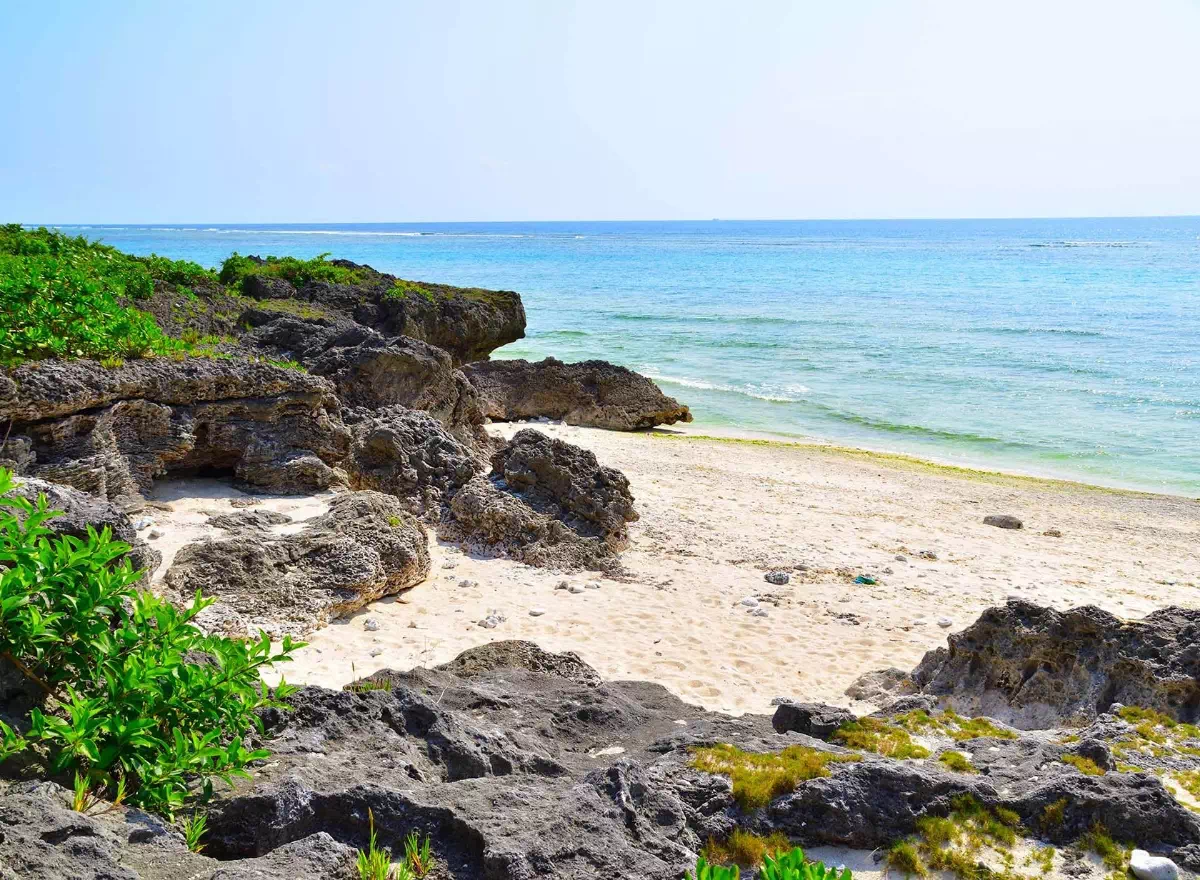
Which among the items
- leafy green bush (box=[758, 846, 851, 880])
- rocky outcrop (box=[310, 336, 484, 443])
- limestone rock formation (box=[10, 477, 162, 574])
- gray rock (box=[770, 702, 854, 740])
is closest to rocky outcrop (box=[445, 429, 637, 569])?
rocky outcrop (box=[310, 336, 484, 443])

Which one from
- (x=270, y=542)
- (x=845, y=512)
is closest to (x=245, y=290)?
(x=270, y=542)

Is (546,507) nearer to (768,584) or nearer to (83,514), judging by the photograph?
→ (768,584)

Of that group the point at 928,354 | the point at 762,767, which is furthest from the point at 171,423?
the point at 928,354

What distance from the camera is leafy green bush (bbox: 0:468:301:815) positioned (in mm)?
3342

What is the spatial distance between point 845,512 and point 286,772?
1249 cm

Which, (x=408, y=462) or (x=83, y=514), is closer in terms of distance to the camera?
(x=83, y=514)

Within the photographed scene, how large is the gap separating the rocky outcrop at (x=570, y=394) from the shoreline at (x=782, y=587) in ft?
16.3

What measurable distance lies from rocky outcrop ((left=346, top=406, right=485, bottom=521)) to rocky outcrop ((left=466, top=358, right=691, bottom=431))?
35.8ft

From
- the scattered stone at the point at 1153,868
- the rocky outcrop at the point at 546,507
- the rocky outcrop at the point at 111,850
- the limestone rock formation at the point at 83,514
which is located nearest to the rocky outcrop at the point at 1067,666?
the scattered stone at the point at 1153,868

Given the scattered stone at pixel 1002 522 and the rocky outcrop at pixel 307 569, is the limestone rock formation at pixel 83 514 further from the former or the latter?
the scattered stone at pixel 1002 522

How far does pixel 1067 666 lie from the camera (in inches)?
274

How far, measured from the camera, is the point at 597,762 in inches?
190

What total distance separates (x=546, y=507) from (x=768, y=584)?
2.86 meters

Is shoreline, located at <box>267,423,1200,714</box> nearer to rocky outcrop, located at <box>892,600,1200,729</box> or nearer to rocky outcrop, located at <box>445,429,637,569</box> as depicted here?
rocky outcrop, located at <box>445,429,637,569</box>
